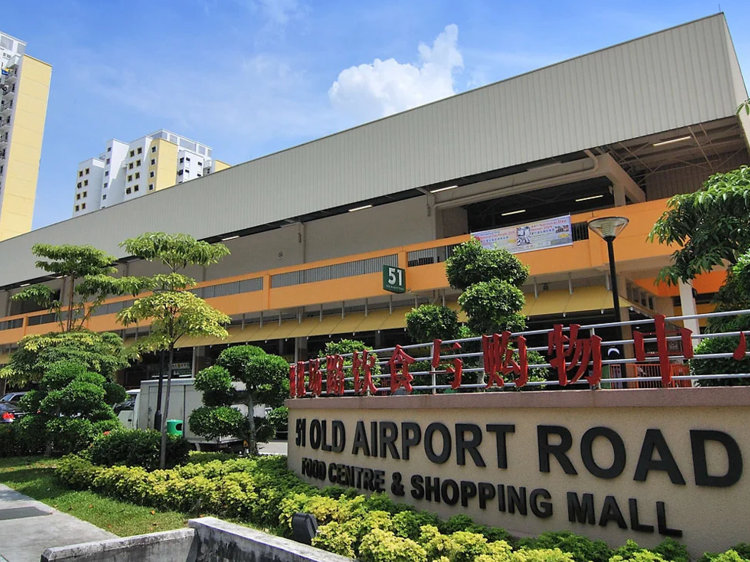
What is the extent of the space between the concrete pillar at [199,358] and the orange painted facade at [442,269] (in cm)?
374

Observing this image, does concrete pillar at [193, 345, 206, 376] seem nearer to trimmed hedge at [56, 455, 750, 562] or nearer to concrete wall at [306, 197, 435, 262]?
concrete wall at [306, 197, 435, 262]

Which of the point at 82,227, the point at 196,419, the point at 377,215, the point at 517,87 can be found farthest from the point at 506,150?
the point at 82,227

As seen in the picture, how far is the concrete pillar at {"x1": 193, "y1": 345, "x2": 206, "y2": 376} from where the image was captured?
31797mm

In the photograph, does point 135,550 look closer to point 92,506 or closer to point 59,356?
point 92,506

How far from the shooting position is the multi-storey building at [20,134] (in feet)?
209

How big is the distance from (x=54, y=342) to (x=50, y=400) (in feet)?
14.6

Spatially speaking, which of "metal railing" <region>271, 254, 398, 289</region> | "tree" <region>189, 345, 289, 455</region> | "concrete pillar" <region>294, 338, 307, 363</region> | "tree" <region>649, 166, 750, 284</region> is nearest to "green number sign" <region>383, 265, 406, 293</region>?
"metal railing" <region>271, 254, 398, 289</region>

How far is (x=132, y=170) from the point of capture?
9356cm

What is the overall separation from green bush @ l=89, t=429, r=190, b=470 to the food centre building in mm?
10909

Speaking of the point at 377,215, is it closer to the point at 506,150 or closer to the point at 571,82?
the point at 506,150

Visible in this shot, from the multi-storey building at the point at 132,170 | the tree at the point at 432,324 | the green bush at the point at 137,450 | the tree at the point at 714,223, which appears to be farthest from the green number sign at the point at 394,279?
the multi-storey building at the point at 132,170

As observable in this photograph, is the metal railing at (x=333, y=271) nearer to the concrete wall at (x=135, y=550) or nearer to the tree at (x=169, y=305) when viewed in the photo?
the tree at (x=169, y=305)

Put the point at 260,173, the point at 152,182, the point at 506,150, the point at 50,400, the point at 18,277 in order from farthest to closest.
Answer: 1. the point at 152,182
2. the point at 18,277
3. the point at 260,173
4. the point at 506,150
5. the point at 50,400

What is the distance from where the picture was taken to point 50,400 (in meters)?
15.2
